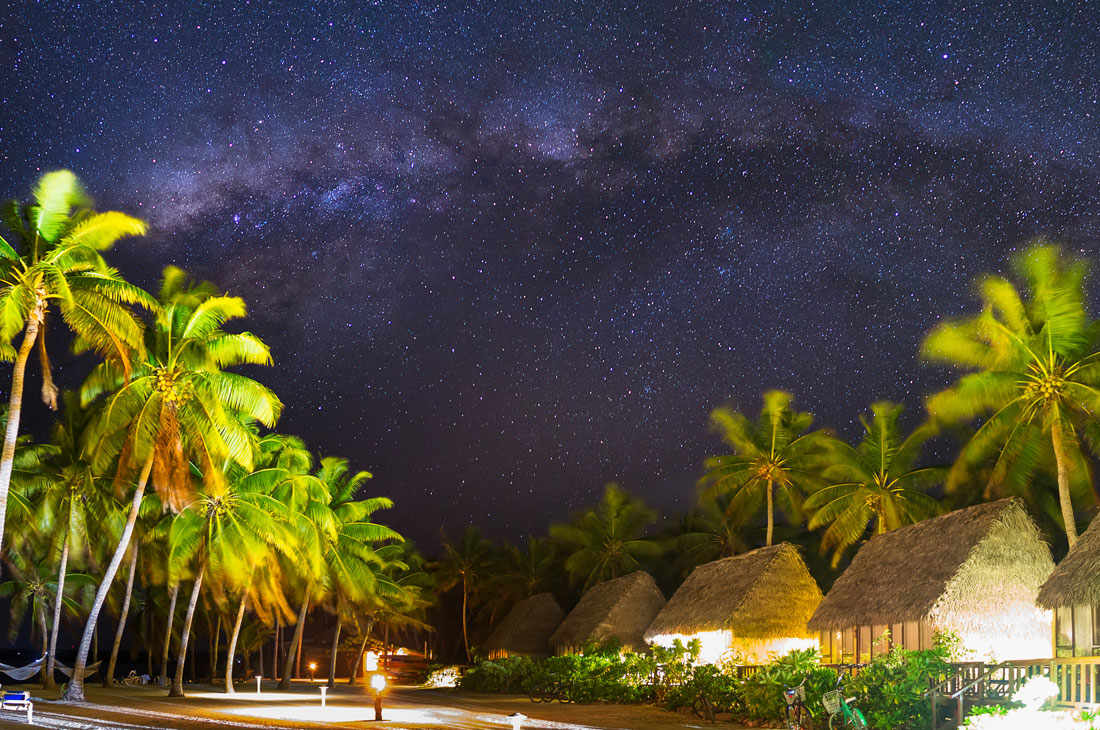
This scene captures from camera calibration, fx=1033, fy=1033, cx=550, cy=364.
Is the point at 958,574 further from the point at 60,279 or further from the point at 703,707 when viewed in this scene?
the point at 60,279

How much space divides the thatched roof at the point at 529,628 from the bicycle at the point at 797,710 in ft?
104

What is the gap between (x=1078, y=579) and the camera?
17.4m

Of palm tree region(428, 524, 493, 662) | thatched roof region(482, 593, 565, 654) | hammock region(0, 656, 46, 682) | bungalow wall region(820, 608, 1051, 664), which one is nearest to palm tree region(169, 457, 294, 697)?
hammock region(0, 656, 46, 682)

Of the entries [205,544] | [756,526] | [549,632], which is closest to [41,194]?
[205,544]

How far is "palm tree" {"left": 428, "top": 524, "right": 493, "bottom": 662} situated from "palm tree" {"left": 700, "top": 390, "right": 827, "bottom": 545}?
87.3 ft

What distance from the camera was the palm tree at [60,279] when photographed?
64.7 ft

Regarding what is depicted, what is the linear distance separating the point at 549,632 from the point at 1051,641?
31104 millimetres

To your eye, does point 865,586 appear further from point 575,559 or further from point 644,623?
point 575,559

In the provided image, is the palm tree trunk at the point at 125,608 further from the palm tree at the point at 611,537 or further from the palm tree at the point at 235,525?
the palm tree at the point at 611,537

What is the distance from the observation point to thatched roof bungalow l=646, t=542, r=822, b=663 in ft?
91.1

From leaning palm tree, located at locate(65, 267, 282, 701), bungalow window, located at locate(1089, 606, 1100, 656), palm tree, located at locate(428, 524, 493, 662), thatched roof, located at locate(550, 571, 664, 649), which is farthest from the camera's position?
palm tree, located at locate(428, 524, 493, 662)

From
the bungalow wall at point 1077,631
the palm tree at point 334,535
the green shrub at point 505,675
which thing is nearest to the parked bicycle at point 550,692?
the green shrub at point 505,675

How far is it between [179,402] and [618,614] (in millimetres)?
20424

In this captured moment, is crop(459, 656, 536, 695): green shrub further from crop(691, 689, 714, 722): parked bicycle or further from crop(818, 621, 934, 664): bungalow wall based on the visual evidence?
crop(691, 689, 714, 722): parked bicycle
